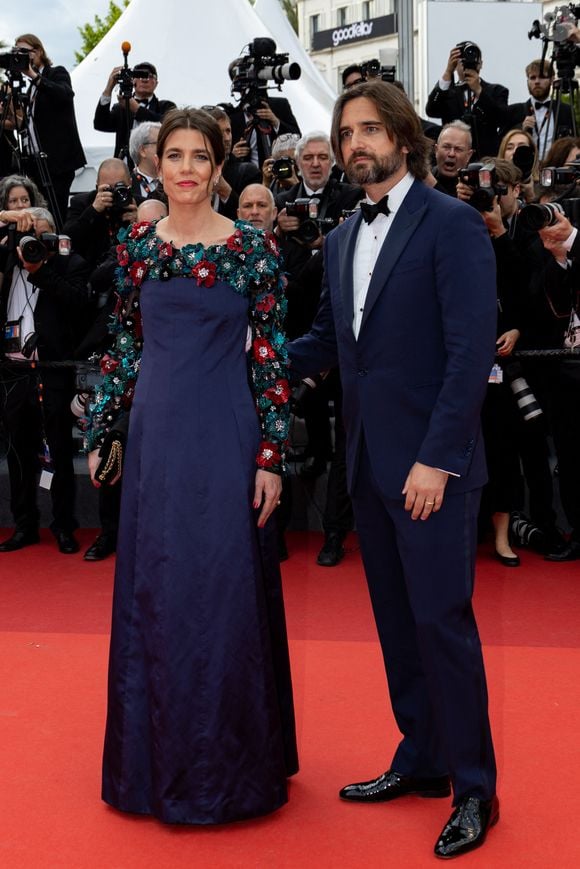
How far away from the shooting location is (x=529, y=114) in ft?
25.5

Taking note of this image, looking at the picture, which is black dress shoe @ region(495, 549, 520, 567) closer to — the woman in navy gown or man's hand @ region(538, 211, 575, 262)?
man's hand @ region(538, 211, 575, 262)

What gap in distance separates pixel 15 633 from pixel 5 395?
1.80 metres

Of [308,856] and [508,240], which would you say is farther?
[508,240]

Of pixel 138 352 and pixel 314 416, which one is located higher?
pixel 138 352

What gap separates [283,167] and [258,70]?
1.20m

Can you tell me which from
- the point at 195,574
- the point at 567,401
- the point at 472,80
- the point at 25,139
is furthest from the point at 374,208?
the point at 25,139

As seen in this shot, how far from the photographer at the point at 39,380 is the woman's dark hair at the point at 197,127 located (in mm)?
2926

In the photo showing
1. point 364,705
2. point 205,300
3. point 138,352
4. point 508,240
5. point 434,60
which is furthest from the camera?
point 434,60

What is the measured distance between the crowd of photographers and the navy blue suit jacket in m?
1.94

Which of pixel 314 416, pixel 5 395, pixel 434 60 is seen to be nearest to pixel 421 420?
pixel 314 416

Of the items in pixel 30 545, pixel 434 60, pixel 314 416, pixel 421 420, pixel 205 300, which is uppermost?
pixel 434 60

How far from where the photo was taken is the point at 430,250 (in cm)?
277

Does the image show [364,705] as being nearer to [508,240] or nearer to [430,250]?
[430,250]

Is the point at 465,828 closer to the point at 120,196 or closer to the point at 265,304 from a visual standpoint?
the point at 265,304
